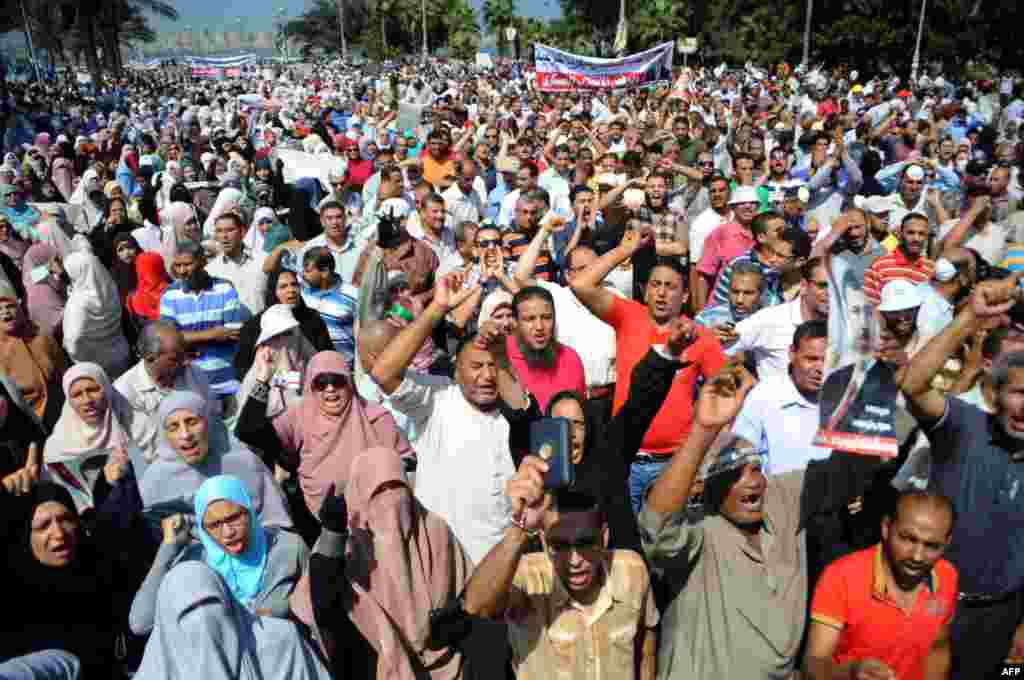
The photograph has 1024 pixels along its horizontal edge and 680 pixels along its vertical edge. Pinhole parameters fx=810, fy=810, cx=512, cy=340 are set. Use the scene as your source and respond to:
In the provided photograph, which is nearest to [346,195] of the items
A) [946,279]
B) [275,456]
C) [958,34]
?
[275,456]

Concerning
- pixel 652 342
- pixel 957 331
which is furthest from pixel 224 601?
pixel 957 331

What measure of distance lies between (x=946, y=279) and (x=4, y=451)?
4.73 m

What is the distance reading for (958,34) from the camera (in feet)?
114

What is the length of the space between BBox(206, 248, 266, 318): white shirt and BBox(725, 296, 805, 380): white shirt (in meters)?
3.43

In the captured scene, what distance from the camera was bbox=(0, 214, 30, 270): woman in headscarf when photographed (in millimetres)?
6945

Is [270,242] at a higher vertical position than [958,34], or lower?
lower

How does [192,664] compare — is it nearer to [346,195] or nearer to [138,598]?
[138,598]

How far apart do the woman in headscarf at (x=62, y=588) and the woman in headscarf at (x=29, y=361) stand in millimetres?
2010

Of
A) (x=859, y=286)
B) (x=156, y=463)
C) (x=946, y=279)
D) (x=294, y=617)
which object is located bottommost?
(x=294, y=617)

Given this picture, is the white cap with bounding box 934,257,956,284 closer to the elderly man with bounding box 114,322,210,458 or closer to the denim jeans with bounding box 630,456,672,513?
the denim jeans with bounding box 630,456,672,513

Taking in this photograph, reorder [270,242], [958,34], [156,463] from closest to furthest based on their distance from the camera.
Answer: [156,463] < [270,242] < [958,34]

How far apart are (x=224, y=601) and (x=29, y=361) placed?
3215mm

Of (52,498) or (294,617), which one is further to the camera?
(52,498)

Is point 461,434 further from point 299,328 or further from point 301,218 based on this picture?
point 301,218
